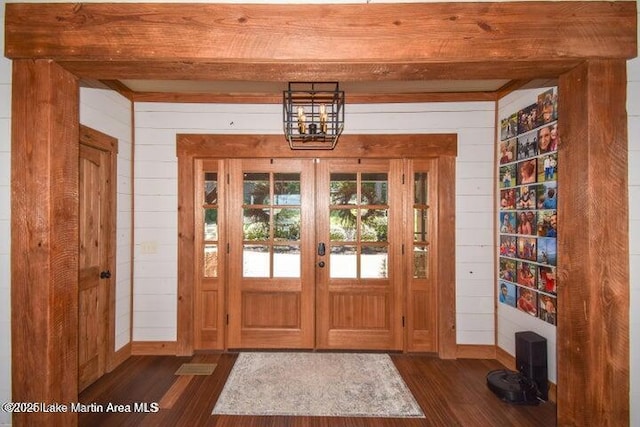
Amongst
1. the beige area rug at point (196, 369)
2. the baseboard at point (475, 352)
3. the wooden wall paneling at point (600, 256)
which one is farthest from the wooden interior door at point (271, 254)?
the wooden wall paneling at point (600, 256)

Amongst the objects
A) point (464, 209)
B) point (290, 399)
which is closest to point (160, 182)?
point (290, 399)

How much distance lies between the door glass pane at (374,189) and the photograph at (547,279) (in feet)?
4.95

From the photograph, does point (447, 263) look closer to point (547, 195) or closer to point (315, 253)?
point (547, 195)

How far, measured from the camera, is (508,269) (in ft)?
10.7

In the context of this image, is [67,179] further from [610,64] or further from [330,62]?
[610,64]

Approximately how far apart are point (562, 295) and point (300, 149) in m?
2.49

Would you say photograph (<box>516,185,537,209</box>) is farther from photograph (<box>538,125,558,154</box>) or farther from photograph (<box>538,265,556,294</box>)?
photograph (<box>538,265,556,294</box>)

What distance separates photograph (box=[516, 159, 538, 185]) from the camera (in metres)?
2.90

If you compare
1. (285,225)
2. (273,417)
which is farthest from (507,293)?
(273,417)

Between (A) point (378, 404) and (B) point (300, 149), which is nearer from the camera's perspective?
(A) point (378, 404)

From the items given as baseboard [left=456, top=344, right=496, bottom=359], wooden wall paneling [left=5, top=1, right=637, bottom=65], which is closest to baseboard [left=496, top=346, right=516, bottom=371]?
baseboard [left=456, top=344, right=496, bottom=359]

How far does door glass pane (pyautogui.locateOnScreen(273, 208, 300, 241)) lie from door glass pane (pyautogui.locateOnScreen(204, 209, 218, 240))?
2.03 feet

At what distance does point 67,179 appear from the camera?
5.39 ft

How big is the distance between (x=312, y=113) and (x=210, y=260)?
188 cm
